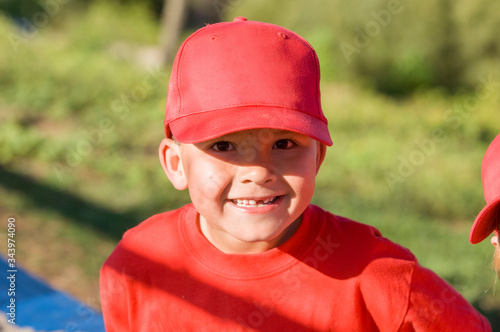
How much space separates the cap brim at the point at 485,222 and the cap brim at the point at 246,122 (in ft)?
1.48

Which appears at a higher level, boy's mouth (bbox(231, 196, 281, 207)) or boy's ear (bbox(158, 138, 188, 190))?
boy's mouth (bbox(231, 196, 281, 207))

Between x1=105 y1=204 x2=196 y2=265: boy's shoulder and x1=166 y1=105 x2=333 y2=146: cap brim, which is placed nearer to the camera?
x1=166 y1=105 x2=333 y2=146: cap brim

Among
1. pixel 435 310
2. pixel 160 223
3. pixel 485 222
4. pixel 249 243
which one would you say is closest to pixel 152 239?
→ pixel 160 223

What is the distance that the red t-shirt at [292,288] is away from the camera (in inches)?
71.1

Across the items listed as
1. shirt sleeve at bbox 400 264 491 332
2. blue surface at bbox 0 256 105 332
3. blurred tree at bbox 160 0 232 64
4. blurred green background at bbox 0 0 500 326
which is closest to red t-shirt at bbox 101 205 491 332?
shirt sleeve at bbox 400 264 491 332

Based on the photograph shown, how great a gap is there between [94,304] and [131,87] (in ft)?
12.7

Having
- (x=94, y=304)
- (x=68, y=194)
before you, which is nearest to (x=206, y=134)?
(x=94, y=304)

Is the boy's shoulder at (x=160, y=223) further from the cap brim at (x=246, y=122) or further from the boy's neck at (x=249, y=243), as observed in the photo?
the cap brim at (x=246, y=122)

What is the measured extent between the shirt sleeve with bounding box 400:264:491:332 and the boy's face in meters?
0.41

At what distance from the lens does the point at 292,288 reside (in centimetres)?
188

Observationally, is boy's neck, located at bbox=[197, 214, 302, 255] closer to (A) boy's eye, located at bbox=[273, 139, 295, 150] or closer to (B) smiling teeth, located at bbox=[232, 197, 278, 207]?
(B) smiling teeth, located at bbox=[232, 197, 278, 207]

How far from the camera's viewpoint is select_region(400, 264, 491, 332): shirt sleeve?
1777 millimetres

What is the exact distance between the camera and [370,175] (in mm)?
5523

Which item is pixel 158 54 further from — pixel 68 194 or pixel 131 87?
pixel 68 194
